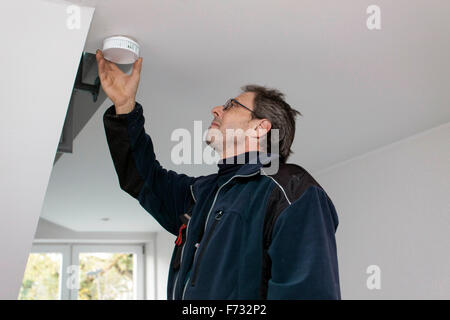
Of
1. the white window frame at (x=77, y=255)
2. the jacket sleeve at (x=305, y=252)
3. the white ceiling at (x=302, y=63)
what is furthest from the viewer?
the white window frame at (x=77, y=255)

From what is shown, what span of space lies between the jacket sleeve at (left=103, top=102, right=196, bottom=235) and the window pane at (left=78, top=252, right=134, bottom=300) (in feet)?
14.3

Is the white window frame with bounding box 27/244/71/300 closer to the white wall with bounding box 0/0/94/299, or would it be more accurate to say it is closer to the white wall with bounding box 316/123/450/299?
the white wall with bounding box 316/123/450/299

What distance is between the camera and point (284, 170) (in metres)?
1.40

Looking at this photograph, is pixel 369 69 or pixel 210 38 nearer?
pixel 210 38

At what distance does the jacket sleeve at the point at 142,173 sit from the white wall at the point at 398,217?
1.49 m

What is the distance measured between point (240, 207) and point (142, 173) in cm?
54

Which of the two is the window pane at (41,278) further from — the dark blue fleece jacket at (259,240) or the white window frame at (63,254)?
the dark blue fleece jacket at (259,240)

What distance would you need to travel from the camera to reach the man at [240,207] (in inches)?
45.9

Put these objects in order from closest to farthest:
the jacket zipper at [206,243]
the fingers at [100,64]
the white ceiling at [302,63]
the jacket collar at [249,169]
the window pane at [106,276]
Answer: the jacket zipper at [206,243]
the jacket collar at [249,169]
the white ceiling at [302,63]
the fingers at [100,64]
the window pane at [106,276]

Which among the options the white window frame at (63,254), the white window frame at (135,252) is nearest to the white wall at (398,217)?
the white window frame at (135,252)

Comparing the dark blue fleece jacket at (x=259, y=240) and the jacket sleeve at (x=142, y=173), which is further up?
the jacket sleeve at (x=142, y=173)
